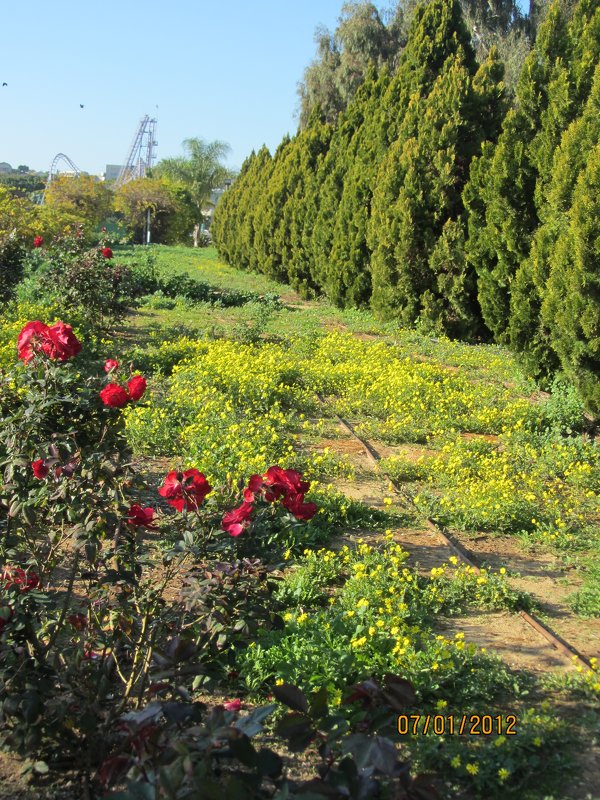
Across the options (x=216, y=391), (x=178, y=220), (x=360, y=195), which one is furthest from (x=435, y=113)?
(x=178, y=220)

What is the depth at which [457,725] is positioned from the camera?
2.74m

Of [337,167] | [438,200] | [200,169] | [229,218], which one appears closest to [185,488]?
[438,200]

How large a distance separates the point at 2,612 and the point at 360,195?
15.1 m

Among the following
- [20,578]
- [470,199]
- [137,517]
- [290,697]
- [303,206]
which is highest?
[303,206]

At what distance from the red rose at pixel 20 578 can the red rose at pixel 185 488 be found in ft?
1.89

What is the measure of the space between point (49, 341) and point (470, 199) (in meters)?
10.4

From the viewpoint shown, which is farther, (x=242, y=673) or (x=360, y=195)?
(x=360, y=195)

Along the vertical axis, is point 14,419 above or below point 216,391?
above

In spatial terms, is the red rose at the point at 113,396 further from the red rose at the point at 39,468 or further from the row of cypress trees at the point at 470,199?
the row of cypress trees at the point at 470,199

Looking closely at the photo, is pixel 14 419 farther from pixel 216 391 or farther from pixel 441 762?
pixel 216 391

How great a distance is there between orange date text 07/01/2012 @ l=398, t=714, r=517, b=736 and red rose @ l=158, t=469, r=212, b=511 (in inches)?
41.2

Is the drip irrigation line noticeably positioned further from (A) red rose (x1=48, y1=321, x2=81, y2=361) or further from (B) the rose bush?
(A) red rose (x1=48, y1=321, x2=81, y2=361)

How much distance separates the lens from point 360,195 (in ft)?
53.8

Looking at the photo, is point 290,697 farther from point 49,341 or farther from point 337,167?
point 337,167
